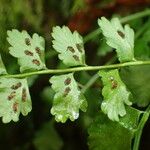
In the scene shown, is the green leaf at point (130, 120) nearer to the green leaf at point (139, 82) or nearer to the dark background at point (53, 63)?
the green leaf at point (139, 82)

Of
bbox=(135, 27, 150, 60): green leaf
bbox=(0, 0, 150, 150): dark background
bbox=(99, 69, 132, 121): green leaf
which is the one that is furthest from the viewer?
bbox=(0, 0, 150, 150): dark background

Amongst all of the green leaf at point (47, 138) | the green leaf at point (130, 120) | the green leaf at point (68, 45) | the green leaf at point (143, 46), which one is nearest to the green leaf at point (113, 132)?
the green leaf at point (130, 120)

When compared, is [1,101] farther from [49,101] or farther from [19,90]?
[49,101]

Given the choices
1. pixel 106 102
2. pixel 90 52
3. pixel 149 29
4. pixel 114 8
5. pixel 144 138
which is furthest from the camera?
pixel 90 52

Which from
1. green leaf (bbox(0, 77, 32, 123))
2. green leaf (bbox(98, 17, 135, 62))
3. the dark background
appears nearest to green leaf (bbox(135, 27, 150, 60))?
the dark background

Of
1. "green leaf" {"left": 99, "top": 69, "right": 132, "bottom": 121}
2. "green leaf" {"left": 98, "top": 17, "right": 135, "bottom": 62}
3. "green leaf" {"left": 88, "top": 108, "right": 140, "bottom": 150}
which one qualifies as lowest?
"green leaf" {"left": 88, "top": 108, "right": 140, "bottom": 150}

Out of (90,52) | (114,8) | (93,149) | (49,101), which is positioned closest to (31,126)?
(49,101)

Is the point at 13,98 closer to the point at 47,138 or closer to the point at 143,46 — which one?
the point at 143,46

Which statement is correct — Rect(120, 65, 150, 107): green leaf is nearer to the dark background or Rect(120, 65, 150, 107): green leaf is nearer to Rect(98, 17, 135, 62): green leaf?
Rect(98, 17, 135, 62): green leaf
